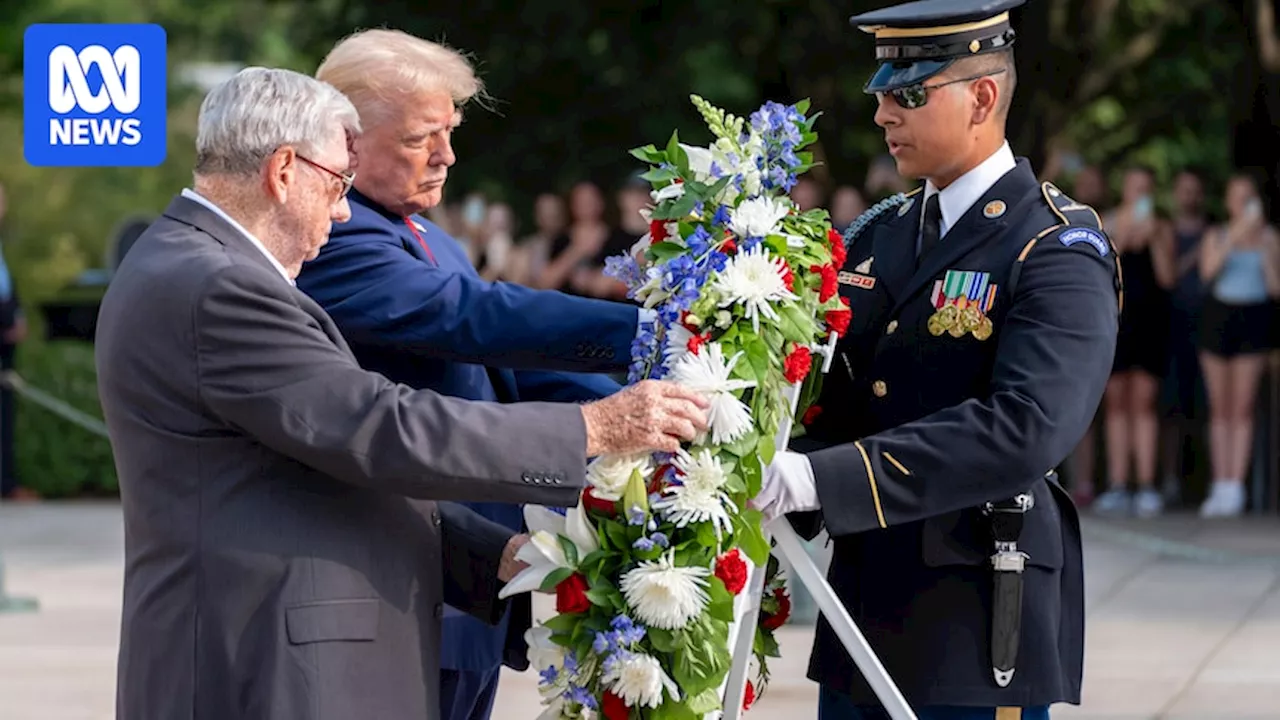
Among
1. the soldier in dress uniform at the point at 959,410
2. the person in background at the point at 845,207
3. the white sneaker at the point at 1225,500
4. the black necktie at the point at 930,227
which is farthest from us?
the person in background at the point at 845,207

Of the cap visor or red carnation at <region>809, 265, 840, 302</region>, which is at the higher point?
the cap visor

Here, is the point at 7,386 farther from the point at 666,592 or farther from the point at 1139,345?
the point at 666,592

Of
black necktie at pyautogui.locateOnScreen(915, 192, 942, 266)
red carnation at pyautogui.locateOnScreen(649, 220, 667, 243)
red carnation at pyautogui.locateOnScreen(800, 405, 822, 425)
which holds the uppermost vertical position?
red carnation at pyautogui.locateOnScreen(649, 220, 667, 243)

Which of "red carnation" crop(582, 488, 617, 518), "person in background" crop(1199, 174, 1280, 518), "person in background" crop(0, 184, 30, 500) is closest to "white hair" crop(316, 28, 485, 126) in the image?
"red carnation" crop(582, 488, 617, 518)

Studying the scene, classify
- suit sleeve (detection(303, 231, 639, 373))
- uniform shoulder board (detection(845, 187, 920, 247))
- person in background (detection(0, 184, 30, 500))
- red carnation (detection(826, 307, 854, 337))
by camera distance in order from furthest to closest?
person in background (detection(0, 184, 30, 500))
uniform shoulder board (detection(845, 187, 920, 247))
suit sleeve (detection(303, 231, 639, 373))
red carnation (detection(826, 307, 854, 337))

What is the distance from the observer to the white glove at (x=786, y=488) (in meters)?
3.87

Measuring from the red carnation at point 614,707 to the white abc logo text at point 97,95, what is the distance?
17.2 feet

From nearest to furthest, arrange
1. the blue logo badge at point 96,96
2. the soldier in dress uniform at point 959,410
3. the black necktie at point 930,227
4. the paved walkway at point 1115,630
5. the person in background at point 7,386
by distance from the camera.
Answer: the soldier in dress uniform at point 959,410 → the black necktie at point 930,227 → the paved walkway at point 1115,630 → the blue logo badge at point 96,96 → the person in background at point 7,386

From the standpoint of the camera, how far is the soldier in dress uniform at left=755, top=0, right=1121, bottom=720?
3.88 m

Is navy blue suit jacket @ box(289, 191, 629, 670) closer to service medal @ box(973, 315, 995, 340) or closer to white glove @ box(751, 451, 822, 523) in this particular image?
white glove @ box(751, 451, 822, 523)

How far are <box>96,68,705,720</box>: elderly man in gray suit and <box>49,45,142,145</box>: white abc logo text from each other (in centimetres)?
490

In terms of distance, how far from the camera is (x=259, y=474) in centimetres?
362

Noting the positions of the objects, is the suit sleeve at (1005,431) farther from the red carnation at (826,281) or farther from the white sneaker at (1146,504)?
the white sneaker at (1146,504)

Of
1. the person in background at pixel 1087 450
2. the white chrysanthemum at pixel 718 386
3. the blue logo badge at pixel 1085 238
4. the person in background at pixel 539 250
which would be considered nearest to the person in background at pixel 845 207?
the person in background at pixel 1087 450
